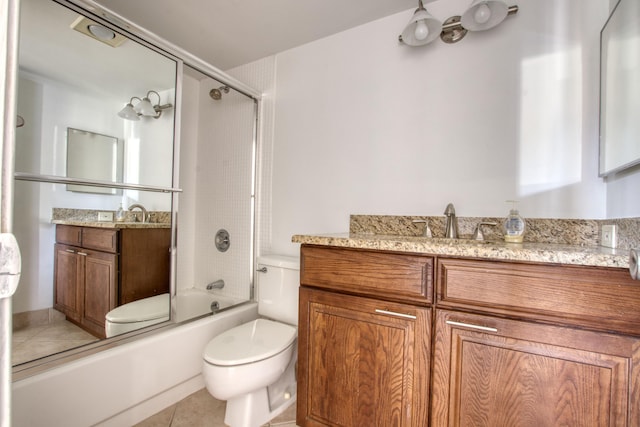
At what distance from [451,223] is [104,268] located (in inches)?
71.4

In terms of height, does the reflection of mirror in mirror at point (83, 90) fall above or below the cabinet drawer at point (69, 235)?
above

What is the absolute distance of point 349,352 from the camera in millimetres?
1183

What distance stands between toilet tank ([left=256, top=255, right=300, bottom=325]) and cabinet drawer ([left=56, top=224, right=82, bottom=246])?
95cm

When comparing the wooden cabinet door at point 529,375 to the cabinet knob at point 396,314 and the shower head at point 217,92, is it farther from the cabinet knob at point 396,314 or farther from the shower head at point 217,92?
the shower head at point 217,92

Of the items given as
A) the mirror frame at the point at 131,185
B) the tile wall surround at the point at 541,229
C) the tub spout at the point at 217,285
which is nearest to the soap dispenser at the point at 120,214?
the mirror frame at the point at 131,185

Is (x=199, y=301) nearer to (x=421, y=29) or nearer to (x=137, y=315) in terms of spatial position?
(x=137, y=315)

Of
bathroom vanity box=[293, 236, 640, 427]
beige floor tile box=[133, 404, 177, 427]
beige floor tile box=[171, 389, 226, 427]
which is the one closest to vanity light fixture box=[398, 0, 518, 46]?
bathroom vanity box=[293, 236, 640, 427]

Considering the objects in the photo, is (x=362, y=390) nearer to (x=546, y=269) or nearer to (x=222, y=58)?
(x=546, y=269)

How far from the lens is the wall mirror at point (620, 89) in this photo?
101 centimetres

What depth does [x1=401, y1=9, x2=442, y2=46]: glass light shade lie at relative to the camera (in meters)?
1.39

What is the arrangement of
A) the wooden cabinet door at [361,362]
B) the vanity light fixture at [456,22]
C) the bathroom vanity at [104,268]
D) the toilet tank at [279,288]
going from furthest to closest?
the toilet tank at [279,288] < the bathroom vanity at [104,268] < the vanity light fixture at [456,22] < the wooden cabinet door at [361,362]

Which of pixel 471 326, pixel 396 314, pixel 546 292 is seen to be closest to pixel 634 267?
pixel 546 292

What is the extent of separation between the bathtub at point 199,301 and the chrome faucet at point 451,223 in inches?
59.7

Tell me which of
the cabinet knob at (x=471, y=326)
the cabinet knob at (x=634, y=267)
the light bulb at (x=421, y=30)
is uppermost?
the light bulb at (x=421, y=30)
